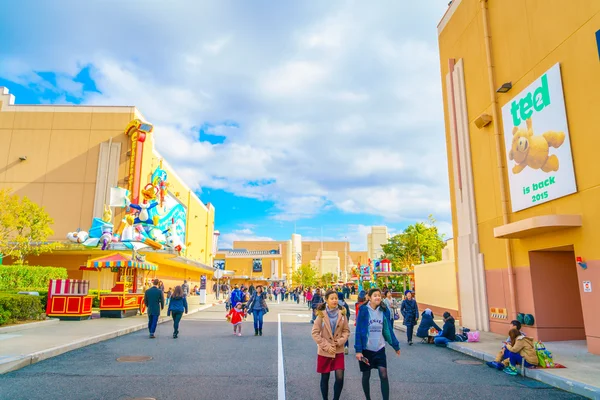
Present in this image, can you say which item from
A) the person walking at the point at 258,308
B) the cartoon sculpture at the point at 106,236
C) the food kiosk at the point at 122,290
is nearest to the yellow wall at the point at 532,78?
the person walking at the point at 258,308

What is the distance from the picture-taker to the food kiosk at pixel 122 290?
66.6ft

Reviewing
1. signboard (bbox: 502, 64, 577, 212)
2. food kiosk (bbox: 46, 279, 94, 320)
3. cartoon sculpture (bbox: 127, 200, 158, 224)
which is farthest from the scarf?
cartoon sculpture (bbox: 127, 200, 158, 224)

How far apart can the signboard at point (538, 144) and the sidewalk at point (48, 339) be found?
528 inches

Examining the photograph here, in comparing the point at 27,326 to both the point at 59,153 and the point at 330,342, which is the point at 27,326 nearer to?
the point at 330,342

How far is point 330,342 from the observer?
20.1ft

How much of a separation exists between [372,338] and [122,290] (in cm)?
1772

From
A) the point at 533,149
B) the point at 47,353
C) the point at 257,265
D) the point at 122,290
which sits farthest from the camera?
the point at 257,265

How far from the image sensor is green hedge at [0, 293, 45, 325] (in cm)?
1411

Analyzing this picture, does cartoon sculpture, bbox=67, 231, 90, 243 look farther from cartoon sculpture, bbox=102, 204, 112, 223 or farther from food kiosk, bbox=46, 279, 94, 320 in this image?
food kiosk, bbox=46, 279, 94, 320

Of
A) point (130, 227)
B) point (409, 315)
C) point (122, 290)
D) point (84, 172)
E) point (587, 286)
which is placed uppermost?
point (84, 172)

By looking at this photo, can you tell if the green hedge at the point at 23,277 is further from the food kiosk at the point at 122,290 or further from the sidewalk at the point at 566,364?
the sidewalk at the point at 566,364

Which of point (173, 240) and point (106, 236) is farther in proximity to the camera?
point (173, 240)

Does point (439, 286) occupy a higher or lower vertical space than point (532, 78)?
lower

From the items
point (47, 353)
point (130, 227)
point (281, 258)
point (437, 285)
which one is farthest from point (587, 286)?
point (281, 258)
